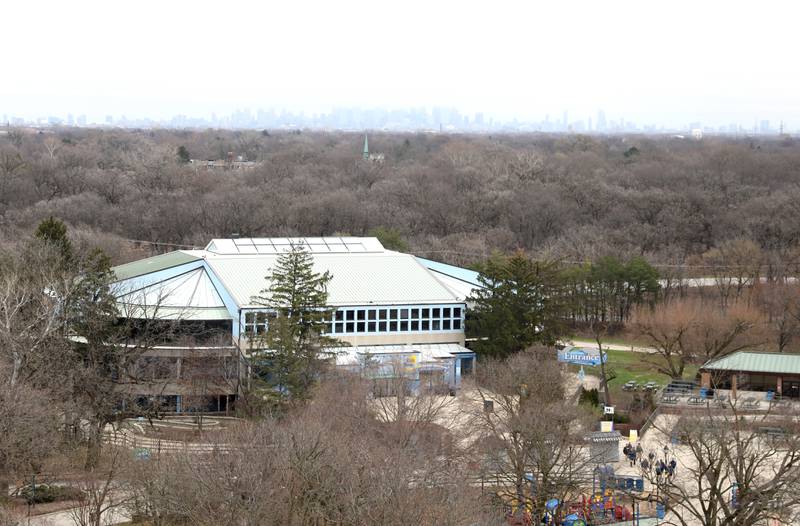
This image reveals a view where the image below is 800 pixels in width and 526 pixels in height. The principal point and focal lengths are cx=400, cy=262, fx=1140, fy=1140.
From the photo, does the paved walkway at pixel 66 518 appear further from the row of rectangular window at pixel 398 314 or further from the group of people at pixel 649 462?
the row of rectangular window at pixel 398 314

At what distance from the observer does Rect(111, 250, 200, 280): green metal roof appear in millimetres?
41250

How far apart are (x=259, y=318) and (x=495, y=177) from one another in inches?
2396

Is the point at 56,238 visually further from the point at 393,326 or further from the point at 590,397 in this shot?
the point at 590,397

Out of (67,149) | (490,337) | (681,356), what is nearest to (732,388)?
(681,356)

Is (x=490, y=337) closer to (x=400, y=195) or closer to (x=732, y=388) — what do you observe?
(x=732, y=388)

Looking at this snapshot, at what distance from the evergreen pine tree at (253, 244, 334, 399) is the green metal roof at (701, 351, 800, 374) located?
42.6 ft

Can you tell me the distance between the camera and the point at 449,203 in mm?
83875

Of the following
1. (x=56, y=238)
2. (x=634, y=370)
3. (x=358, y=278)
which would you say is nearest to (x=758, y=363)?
(x=634, y=370)

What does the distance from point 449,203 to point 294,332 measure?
2013 inches

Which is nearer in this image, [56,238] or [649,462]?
[649,462]

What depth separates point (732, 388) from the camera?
119ft

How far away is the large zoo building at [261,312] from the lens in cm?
3497

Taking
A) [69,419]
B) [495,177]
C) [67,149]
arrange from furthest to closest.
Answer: [67,149] → [495,177] → [69,419]

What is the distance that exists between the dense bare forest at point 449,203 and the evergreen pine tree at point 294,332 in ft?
73.7
